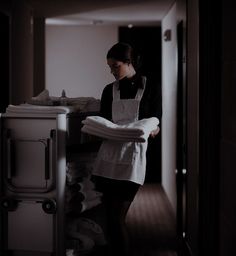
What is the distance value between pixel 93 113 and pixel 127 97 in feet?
2.01

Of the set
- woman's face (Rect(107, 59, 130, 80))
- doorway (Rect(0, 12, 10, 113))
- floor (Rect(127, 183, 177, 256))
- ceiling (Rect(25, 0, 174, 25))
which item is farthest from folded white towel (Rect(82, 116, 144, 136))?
ceiling (Rect(25, 0, 174, 25))

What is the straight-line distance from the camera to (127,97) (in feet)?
9.43

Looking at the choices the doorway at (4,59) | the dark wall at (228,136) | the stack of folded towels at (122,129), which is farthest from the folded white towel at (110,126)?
the doorway at (4,59)

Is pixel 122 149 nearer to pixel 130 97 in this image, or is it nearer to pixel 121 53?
pixel 130 97

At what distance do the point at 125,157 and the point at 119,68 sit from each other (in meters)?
0.51

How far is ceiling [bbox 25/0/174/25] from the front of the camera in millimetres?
5188

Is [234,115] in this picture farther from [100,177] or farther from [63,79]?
[63,79]

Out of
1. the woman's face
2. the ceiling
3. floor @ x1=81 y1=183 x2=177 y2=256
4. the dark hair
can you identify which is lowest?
floor @ x1=81 y1=183 x2=177 y2=256

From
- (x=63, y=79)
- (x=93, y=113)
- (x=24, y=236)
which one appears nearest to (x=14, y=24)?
(x=93, y=113)

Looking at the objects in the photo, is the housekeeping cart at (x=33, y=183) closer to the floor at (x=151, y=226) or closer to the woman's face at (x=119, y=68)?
the woman's face at (x=119, y=68)

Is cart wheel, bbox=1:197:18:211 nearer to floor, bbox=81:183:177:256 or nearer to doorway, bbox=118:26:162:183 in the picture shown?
floor, bbox=81:183:177:256

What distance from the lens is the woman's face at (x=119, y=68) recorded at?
2870 mm

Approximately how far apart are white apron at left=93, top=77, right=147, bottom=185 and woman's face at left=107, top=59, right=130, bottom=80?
4.7 inches

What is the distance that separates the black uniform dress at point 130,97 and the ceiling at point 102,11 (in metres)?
2.38
